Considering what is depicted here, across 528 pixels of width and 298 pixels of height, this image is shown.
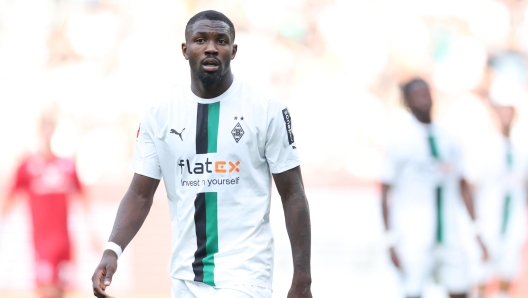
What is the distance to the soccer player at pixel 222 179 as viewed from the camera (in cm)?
406

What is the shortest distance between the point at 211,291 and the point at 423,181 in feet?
14.7

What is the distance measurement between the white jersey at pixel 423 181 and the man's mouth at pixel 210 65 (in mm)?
4447

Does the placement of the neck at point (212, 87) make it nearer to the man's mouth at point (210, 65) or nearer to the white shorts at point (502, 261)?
the man's mouth at point (210, 65)

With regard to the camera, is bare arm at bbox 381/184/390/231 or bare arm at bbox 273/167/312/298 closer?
bare arm at bbox 273/167/312/298

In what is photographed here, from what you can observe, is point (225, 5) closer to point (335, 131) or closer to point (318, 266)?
point (335, 131)

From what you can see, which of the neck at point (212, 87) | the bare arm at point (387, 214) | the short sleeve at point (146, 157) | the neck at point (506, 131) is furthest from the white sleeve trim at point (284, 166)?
the neck at point (506, 131)

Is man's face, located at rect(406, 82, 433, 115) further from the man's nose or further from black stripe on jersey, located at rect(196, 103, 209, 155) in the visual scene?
the man's nose

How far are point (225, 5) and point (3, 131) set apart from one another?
4168 mm

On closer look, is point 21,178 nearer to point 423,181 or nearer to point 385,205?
point 385,205

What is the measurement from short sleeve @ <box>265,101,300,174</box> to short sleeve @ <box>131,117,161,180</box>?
556 mm

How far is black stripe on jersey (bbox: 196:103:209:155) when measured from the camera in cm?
415

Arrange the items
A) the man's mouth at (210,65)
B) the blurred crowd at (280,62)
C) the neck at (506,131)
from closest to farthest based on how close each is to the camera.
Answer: the man's mouth at (210,65), the neck at (506,131), the blurred crowd at (280,62)

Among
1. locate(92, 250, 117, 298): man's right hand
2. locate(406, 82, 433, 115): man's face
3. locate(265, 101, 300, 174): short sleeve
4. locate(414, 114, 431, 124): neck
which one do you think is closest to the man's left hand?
locate(265, 101, 300, 174): short sleeve

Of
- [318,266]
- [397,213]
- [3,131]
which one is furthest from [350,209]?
[3,131]
